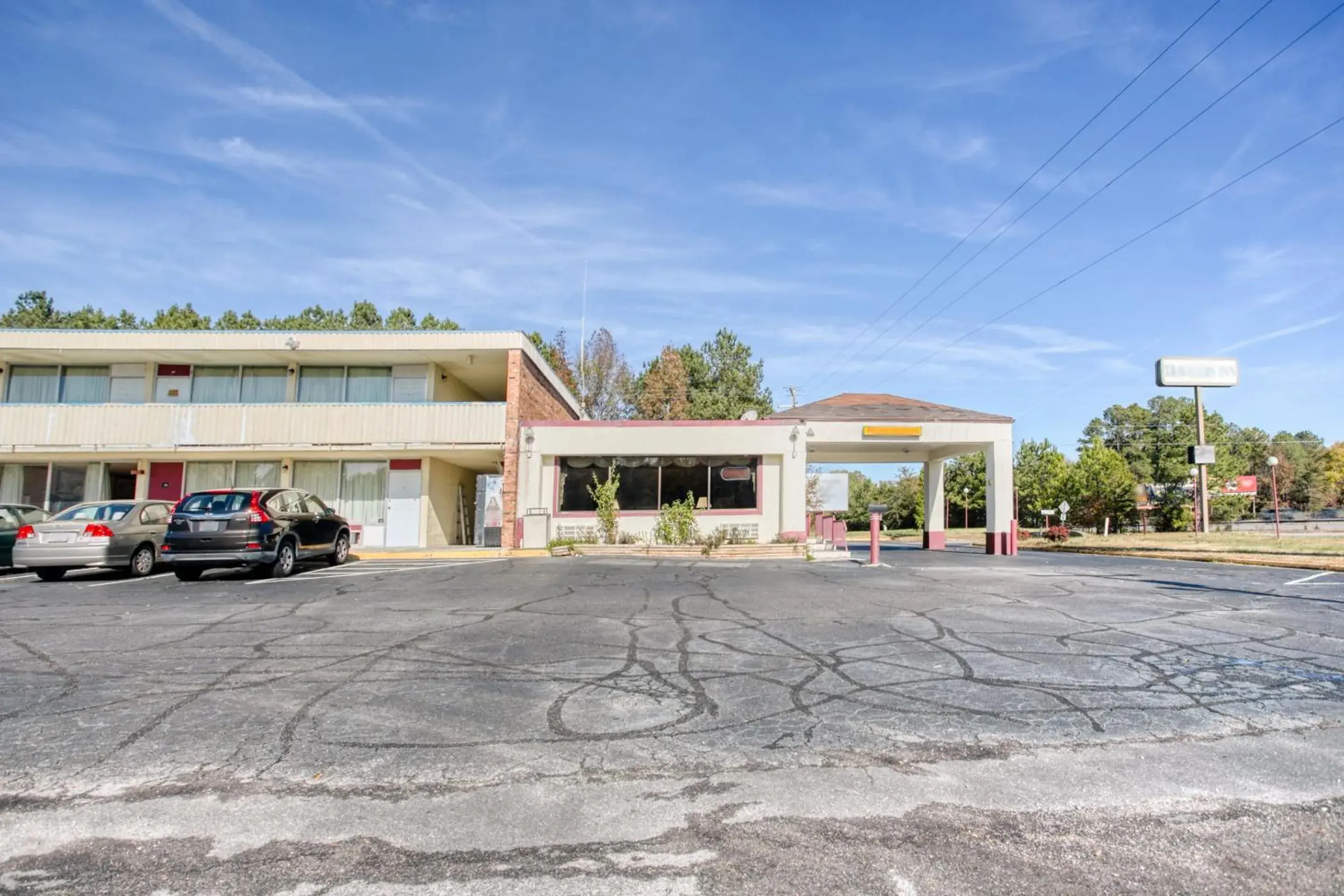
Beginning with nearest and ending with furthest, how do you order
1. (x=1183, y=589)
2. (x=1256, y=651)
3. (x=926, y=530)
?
(x=1256, y=651), (x=1183, y=589), (x=926, y=530)

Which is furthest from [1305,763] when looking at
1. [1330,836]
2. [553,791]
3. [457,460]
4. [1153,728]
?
[457,460]

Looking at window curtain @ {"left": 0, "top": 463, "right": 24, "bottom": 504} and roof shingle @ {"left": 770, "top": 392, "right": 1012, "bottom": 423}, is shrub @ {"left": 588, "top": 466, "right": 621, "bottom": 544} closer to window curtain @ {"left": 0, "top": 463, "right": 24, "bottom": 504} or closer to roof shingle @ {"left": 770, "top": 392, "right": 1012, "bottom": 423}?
roof shingle @ {"left": 770, "top": 392, "right": 1012, "bottom": 423}

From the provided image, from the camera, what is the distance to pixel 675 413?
49625mm

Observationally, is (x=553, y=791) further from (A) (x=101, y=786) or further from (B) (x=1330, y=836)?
(B) (x=1330, y=836)

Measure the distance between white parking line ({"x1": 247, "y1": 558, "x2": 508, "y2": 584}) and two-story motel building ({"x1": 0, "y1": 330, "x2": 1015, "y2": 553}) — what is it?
4.84m

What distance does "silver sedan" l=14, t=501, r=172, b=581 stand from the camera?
13.1 m

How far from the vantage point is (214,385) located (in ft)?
78.7

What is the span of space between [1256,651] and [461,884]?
24.2ft

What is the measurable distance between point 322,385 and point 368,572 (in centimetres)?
1178

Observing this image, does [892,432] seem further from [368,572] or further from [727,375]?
[727,375]

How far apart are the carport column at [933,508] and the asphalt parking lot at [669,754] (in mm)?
19743

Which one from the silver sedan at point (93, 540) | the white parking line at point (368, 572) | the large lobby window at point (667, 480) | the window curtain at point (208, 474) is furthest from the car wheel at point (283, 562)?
the window curtain at point (208, 474)

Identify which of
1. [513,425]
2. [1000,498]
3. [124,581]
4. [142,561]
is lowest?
[124,581]

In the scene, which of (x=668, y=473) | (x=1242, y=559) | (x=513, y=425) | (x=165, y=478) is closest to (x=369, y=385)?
(x=513, y=425)
